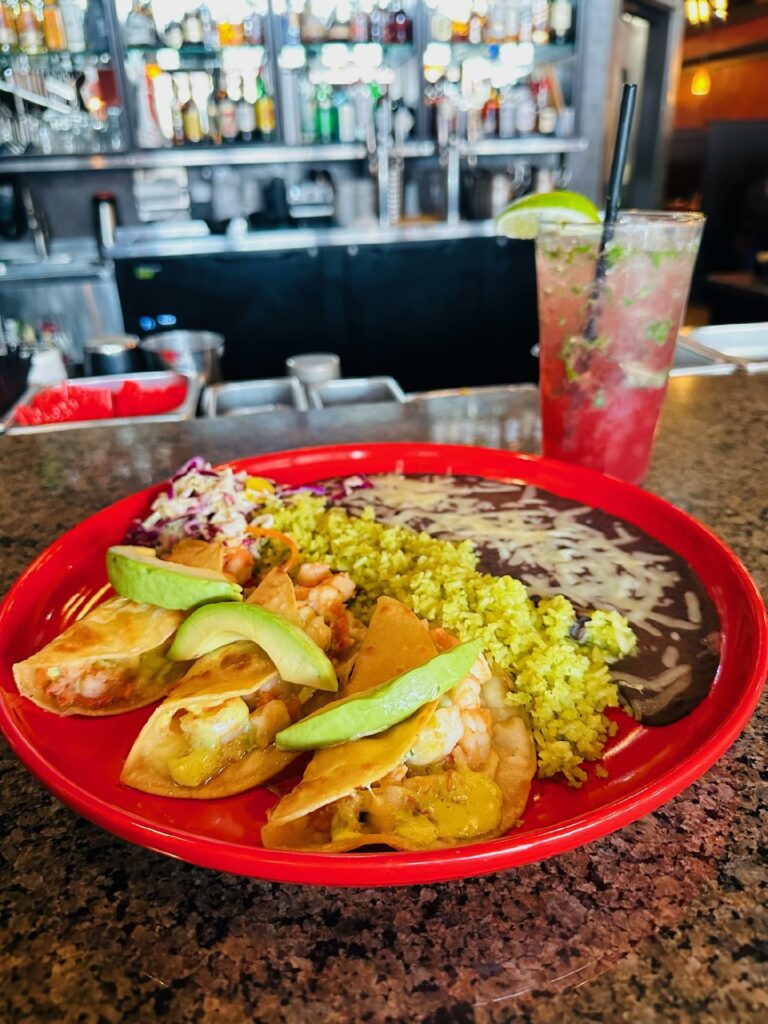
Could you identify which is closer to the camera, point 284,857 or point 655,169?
point 284,857

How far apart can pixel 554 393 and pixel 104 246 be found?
15.1 ft

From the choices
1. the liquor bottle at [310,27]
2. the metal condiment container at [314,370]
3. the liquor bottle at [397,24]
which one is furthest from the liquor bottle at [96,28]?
the metal condiment container at [314,370]

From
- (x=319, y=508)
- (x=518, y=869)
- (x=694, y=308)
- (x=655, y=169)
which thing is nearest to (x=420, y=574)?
(x=319, y=508)

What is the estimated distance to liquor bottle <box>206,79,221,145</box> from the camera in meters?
5.14

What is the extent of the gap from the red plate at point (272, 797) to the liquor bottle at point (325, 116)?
4946mm

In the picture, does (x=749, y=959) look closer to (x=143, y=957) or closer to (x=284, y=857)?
(x=284, y=857)

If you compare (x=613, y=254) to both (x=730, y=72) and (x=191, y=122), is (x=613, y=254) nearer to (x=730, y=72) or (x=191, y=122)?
(x=191, y=122)

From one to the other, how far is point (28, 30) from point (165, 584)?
5.45 m

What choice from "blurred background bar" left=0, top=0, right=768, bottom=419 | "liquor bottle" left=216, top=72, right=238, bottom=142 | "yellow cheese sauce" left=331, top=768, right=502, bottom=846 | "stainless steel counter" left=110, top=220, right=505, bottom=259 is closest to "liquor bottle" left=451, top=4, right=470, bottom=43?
"blurred background bar" left=0, top=0, right=768, bottom=419

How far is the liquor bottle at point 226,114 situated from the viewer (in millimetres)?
5086

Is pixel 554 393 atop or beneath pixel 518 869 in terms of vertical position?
atop

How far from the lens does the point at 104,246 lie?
5.08 m

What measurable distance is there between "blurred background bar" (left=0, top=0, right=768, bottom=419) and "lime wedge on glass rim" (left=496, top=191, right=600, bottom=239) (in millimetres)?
4186

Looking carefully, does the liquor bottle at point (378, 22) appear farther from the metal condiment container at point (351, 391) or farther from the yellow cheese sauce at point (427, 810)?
the yellow cheese sauce at point (427, 810)
